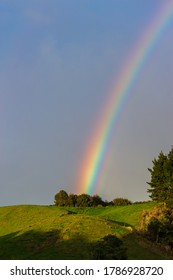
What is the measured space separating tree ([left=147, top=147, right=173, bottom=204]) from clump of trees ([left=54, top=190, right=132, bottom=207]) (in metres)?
35.5

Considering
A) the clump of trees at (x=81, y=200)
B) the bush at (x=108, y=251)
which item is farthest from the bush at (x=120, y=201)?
the bush at (x=108, y=251)

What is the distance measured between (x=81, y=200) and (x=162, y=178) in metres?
45.1

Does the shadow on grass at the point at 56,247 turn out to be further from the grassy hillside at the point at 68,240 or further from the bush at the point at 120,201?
the bush at the point at 120,201

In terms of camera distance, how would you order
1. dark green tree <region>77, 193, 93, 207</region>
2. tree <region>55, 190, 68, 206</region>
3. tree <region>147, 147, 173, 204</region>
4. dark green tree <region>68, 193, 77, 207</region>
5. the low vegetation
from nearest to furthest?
the low vegetation
tree <region>147, 147, 173, 204</region>
dark green tree <region>77, 193, 93, 207</region>
dark green tree <region>68, 193, 77, 207</region>
tree <region>55, 190, 68, 206</region>

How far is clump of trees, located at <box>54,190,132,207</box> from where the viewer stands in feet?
425

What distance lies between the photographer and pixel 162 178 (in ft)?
292

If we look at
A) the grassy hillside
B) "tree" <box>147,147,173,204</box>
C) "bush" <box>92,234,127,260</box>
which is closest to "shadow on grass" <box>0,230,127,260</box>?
the grassy hillside

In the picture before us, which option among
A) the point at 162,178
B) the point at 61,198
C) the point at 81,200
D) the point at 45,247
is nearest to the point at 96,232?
the point at 45,247

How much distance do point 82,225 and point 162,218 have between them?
17181 mm

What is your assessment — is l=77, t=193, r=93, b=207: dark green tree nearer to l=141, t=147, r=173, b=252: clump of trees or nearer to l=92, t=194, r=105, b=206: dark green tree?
l=92, t=194, r=105, b=206: dark green tree

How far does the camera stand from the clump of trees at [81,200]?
130 metres

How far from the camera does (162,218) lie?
229 feet

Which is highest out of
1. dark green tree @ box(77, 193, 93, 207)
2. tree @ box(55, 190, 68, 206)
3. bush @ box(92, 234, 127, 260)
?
tree @ box(55, 190, 68, 206)
